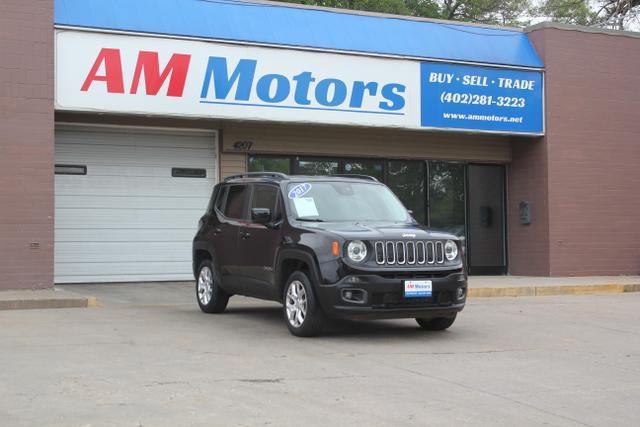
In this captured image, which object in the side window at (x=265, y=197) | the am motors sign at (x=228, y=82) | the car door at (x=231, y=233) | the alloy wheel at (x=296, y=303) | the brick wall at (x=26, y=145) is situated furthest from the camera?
the am motors sign at (x=228, y=82)

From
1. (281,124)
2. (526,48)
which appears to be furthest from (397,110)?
(526,48)

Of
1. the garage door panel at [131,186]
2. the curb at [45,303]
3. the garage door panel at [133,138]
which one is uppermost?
the garage door panel at [133,138]

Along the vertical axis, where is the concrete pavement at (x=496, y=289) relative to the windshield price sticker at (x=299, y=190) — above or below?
below

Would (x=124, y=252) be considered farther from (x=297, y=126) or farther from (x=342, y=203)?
(x=342, y=203)

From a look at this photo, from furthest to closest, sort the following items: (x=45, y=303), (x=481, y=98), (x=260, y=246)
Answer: (x=481, y=98)
(x=45, y=303)
(x=260, y=246)

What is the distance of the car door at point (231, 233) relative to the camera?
11.3m

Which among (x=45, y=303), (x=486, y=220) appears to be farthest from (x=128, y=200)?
(x=486, y=220)

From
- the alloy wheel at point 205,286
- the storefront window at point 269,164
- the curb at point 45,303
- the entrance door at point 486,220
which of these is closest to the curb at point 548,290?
the entrance door at point 486,220

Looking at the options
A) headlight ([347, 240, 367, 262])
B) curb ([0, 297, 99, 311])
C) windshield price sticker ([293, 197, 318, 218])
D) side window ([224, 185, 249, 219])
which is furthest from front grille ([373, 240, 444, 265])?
curb ([0, 297, 99, 311])

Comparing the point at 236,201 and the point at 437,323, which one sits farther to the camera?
the point at 236,201

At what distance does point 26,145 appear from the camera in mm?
14039

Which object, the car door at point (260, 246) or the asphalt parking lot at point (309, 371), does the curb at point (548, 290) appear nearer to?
the asphalt parking lot at point (309, 371)

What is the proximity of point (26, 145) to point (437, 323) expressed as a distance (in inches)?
309

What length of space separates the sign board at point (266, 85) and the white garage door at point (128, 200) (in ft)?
4.76
